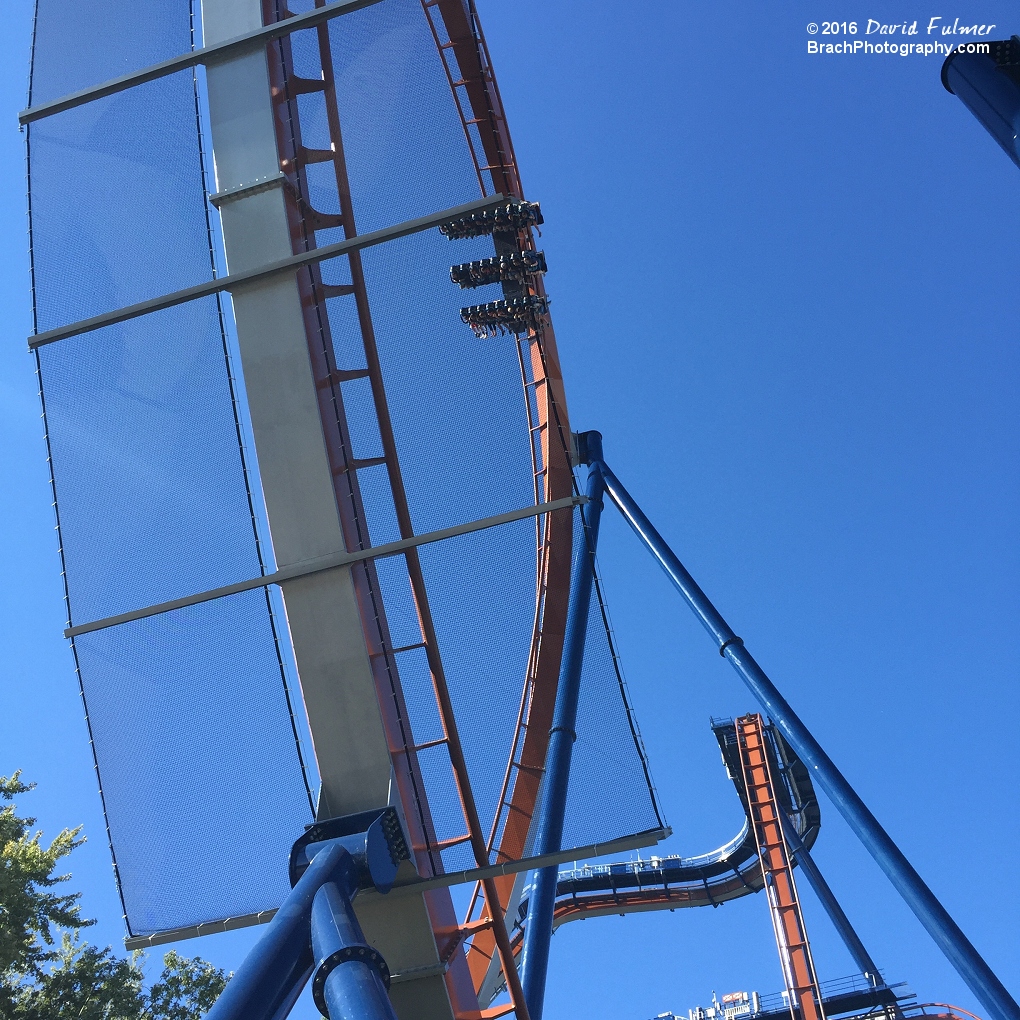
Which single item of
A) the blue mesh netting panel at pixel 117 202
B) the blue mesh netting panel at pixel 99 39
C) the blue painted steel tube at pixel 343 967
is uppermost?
the blue mesh netting panel at pixel 99 39

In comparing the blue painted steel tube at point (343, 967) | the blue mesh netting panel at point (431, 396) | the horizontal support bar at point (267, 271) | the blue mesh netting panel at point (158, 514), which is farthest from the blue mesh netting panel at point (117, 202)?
the blue painted steel tube at point (343, 967)

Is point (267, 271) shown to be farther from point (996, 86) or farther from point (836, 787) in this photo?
point (836, 787)

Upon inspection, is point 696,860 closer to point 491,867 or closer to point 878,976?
point 878,976

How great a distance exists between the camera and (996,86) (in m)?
5.07

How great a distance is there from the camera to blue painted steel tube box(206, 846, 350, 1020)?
3.96 metres

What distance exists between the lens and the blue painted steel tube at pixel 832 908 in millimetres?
20406

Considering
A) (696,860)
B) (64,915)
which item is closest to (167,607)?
(64,915)

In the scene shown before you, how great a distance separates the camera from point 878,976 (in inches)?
811

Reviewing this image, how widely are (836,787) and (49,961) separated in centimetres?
850

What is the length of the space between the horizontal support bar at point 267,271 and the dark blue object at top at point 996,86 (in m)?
2.58

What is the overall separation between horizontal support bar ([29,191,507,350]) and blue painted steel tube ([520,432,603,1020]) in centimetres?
202

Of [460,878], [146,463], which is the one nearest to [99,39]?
[146,463]

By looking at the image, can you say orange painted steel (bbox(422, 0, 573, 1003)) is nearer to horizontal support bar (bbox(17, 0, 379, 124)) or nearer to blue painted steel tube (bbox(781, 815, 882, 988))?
horizontal support bar (bbox(17, 0, 379, 124))

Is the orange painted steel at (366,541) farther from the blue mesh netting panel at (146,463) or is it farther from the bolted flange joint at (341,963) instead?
the bolted flange joint at (341,963)
